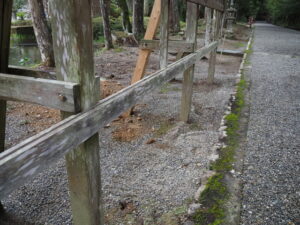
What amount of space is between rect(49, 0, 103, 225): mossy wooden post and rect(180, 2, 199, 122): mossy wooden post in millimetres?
2920

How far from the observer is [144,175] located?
10.2 ft

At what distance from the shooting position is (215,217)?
7.70 feet

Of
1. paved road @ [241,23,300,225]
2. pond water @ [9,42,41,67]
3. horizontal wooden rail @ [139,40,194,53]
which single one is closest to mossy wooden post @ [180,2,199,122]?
horizontal wooden rail @ [139,40,194,53]

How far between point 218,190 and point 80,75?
2.00 metres

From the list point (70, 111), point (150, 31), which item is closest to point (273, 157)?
point (150, 31)

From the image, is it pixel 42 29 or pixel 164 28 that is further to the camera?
pixel 42 29

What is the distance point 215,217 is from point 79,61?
188cm

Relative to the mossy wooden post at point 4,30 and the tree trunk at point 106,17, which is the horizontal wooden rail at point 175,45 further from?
the tree trunk at point 106,17

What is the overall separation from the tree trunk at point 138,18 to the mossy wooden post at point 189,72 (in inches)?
318

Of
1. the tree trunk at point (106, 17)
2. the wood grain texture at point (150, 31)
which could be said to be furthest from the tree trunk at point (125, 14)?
the wood grain texture at point (150, 31)

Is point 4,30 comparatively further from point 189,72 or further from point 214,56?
point 214,56

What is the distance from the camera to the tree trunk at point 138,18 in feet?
37.9

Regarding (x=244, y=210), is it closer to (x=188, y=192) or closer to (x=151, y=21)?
(x=188, y=192)

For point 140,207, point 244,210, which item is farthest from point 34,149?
point 244,210
